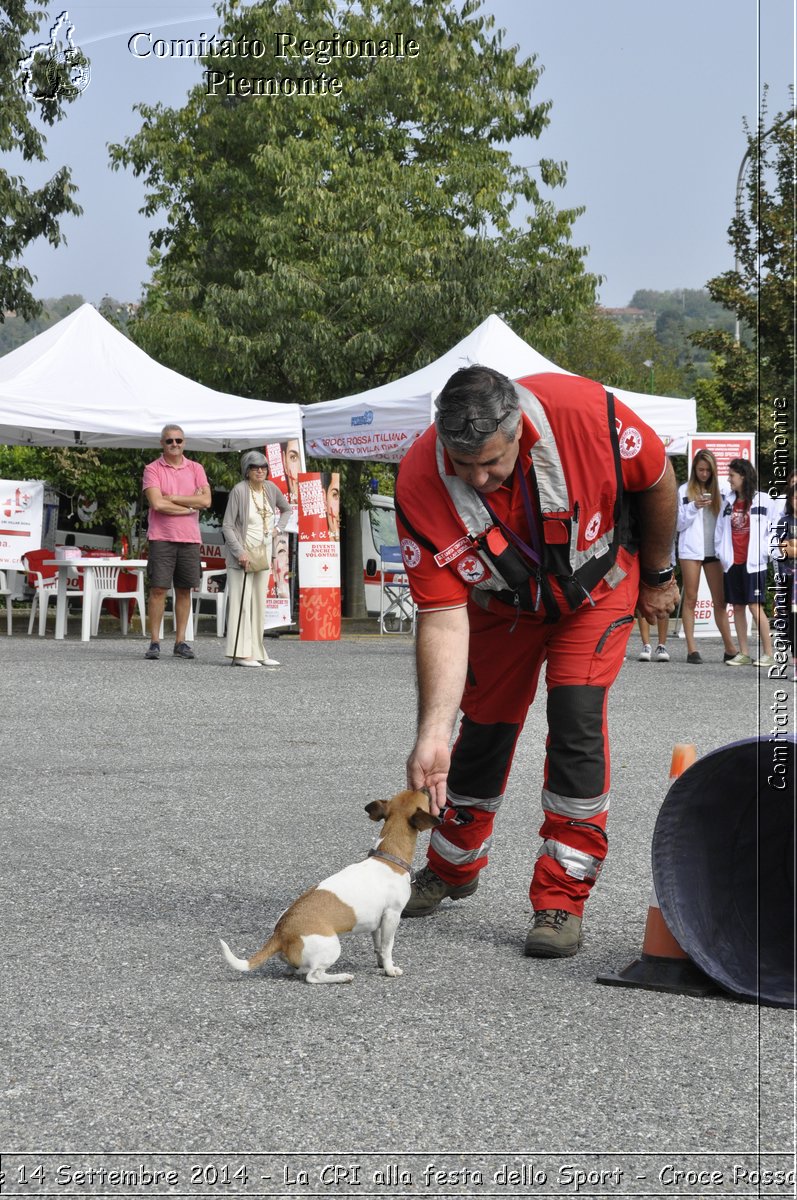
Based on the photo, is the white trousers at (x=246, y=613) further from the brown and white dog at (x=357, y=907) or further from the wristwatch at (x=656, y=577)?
the brown and white dog at (x=357, y=907)

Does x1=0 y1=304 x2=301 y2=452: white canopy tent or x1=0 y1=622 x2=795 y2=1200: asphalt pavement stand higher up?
x1=0 y1=304 x2=301 y2=452: white canopy tent

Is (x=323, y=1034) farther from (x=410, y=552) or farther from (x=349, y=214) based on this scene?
(x=349, y=214)

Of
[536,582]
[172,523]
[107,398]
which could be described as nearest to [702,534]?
[172,523]

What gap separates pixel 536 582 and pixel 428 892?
4.17 ft

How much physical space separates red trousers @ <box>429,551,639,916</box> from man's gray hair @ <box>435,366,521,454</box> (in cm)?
76

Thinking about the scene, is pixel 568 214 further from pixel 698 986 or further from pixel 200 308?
pixel 698 986

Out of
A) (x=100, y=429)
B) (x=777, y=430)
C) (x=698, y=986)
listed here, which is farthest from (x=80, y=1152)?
(x=100, y=429)

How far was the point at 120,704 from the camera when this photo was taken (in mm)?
10953

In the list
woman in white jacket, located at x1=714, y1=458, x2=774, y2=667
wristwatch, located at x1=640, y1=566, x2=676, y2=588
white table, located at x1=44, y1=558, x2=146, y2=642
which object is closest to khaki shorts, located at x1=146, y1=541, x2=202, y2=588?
white table, located at x1=44, y1=558, x2=146, y2=642

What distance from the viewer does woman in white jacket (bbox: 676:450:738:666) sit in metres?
14.5

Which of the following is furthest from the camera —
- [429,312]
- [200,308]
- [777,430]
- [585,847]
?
[200,308]

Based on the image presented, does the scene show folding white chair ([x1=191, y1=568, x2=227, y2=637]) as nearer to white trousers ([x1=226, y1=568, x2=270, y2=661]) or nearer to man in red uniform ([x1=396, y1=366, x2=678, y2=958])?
white trousers ([x1=226, y1=568, x2=270, y2=661])

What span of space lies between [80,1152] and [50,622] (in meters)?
19.8

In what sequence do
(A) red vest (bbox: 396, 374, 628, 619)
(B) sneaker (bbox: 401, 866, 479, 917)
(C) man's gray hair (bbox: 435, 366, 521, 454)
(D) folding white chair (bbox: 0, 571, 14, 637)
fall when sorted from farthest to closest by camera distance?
(D) folding white chair (bbox: 0, 571, 14, 637) < (B) sneaker (bbox: 401, 866, 479, 917) < (A) red vest (bbox: 396, 374, 628, 619) < (C) man's gray hair (bbox: 435, 366, 521, 454)
